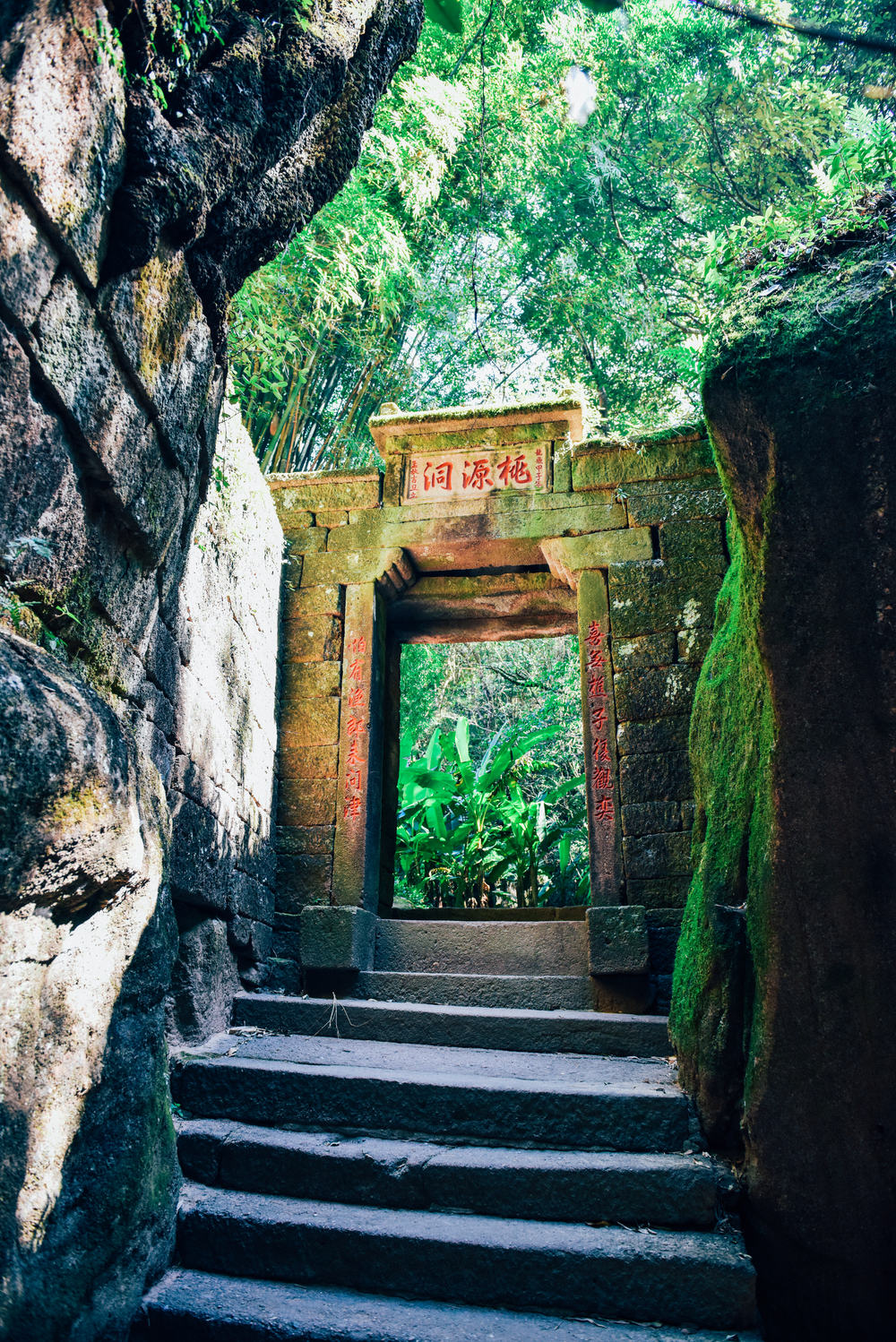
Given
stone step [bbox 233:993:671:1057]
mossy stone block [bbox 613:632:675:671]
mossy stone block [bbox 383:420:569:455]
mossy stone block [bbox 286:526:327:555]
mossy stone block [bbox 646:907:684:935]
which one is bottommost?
stone step [bbox 233:993:671:1057]

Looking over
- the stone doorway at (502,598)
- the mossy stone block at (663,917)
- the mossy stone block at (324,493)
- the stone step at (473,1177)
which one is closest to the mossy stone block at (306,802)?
the stone doorway at (502,598)

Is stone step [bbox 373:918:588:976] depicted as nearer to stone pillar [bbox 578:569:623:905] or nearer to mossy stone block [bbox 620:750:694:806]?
stone pillar [bbox 578:569:623:905]

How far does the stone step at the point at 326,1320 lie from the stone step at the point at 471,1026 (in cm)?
138

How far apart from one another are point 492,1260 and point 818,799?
4.86 ft

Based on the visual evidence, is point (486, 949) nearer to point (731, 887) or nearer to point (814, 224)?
point (731, 887)

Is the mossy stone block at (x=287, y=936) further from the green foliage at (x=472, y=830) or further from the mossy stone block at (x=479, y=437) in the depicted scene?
the mossy stone block at (x=479, y=437)

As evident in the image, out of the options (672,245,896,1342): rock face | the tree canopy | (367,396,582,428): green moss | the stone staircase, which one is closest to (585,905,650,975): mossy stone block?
the stone staircase

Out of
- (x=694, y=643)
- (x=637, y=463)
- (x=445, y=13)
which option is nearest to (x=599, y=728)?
(x=694, y=643)

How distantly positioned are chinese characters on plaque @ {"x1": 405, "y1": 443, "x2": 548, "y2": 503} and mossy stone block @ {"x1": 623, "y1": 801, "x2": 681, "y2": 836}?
6.49 feet

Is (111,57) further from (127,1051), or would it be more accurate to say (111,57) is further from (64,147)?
(127,1051)

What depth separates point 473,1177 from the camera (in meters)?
2.51

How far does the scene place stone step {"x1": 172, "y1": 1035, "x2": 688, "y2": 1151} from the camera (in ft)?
9.00

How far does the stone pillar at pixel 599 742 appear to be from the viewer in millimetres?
4535

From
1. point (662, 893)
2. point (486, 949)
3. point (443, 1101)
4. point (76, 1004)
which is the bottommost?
point (443, 1101)
